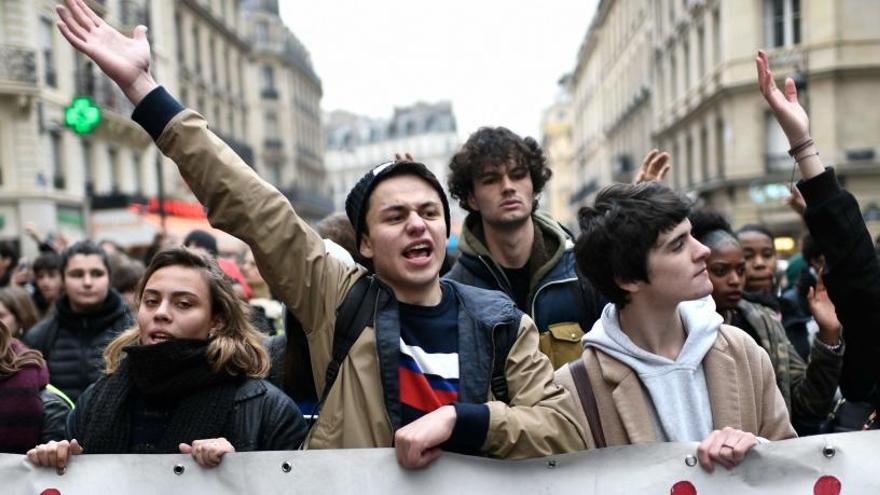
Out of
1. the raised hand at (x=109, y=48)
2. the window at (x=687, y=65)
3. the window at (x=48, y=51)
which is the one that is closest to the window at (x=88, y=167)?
the window at (x=48, y=51)

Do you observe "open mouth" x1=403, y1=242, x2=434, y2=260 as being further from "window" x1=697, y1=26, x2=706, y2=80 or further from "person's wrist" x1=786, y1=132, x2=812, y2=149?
"window" x1=697, y1=26, x2=706, y2=80

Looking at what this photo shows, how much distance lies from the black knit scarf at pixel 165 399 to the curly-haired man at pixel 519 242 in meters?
1.28

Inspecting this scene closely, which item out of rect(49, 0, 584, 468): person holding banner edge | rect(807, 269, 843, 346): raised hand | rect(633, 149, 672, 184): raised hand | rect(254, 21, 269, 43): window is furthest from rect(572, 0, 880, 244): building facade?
rect(254, 21, 269, 43): window

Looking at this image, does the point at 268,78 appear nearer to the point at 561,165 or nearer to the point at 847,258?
the point at 561,165

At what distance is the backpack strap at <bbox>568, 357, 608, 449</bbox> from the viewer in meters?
2.66

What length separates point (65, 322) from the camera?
17.0 ft

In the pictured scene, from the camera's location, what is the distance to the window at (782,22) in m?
27.8

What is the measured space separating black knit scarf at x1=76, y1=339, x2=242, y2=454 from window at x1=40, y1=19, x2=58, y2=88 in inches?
943

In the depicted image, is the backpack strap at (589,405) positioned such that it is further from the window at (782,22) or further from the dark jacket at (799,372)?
the window at (782,22)

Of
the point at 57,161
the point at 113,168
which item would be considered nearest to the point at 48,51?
the point at 57,161

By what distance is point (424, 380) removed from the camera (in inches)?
97.7

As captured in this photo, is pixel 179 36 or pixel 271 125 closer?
pixel 179 36

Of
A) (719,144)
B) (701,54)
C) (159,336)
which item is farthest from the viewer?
(701,54)

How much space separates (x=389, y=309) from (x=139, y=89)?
3.04ft
